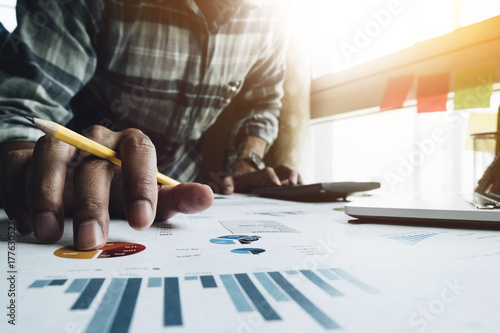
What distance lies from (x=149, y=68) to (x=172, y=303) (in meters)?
0.86

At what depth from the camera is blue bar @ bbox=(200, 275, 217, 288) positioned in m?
0.19

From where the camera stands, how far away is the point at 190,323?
14 cm

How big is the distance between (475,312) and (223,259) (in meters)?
0.15

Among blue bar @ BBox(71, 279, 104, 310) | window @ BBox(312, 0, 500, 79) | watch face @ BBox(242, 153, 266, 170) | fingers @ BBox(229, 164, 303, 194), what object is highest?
window @ BBox(312, 0, 500, 79)

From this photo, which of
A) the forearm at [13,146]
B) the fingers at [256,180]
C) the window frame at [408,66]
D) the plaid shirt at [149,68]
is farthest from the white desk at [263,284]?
the window frame at [408,66]

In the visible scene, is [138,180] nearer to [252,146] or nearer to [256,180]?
[256,180]

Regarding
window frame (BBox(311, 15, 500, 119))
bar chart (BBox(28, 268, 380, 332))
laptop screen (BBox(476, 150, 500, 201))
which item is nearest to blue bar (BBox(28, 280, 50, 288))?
bar chart (BBox(28, 268, 380, 332))

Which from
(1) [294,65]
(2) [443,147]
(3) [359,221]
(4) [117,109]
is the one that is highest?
(1) [294,65]

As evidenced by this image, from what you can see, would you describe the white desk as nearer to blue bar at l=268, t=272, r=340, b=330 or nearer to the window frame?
blue bar at l=268, t=272, r=340, b=330

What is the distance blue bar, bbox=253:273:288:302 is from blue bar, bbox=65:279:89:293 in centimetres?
9

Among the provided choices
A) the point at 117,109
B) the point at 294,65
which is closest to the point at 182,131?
the point at 117,109

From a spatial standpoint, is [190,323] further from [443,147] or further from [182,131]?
[443,147]

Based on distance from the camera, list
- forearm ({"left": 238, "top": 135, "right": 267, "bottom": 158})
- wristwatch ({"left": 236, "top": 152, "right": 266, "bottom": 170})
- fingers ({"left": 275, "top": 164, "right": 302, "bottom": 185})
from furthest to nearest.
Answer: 1. forearm ({"left": 238, "top": 135, "right": 267, "bottom": 158})
2. wristwatch ({"left": 236, "top": 152, "right": 266, "bottom": 170})
3. fingers ({"left": 275, "top": 164, "right": 302, "bottom": 185})

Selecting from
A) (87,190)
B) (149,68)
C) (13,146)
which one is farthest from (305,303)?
(149,68)
